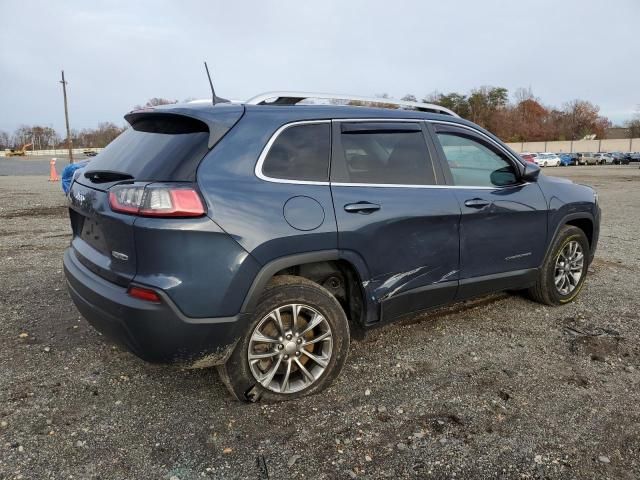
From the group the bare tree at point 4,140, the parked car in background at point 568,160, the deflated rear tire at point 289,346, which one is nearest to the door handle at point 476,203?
the deflated rear tire at point 289,346

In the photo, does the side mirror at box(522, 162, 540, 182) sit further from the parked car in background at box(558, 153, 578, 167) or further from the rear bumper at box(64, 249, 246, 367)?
the parked car in background at box(558, 153, 578, 167)

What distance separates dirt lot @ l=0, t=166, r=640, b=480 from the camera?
254 centimetres

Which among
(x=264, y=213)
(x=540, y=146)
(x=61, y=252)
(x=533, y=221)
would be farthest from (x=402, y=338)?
(x=540, y=146)

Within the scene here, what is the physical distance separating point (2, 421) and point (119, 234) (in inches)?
51.5

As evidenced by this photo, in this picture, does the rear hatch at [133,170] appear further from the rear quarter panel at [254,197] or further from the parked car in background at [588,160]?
the parked car in background at [588,160]

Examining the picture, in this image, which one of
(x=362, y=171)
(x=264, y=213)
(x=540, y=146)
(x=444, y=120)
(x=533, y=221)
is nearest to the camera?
(x=264, y=213)

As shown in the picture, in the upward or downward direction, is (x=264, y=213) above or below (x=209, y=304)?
above

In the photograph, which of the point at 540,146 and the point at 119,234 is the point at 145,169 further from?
the point at 540,146

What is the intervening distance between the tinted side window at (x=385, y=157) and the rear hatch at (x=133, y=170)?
0.79 meters

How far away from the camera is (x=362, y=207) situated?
3.18m

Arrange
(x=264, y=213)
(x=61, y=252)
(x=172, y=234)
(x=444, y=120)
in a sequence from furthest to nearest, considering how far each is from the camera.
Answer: (x=61, y=252) < (x=444, y=120) < (x=264, y=213) < (x=172, y=234)

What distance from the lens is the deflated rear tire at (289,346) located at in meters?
2.95

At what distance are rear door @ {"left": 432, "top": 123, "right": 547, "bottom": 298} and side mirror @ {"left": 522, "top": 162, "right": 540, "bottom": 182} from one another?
1.9 inches

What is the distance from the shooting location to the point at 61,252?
705 cm
